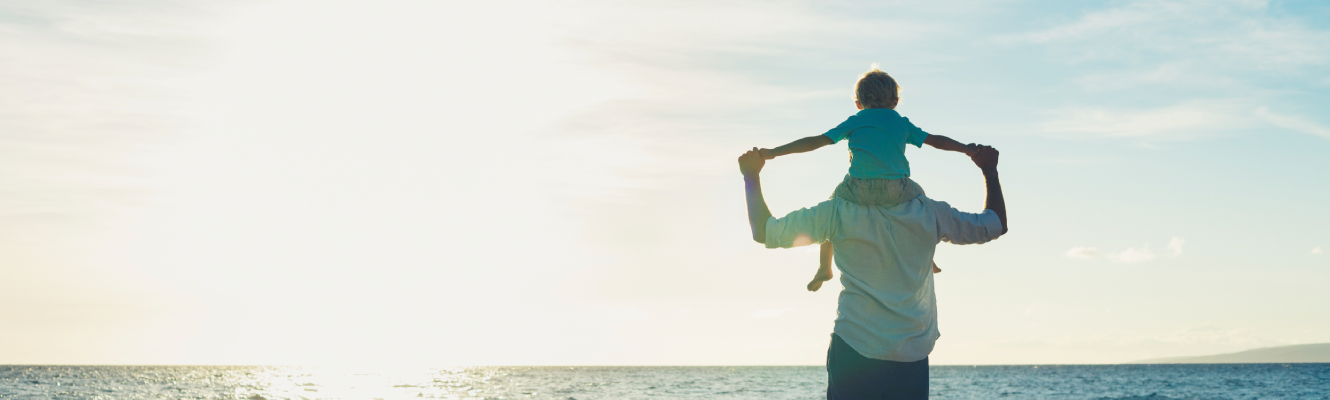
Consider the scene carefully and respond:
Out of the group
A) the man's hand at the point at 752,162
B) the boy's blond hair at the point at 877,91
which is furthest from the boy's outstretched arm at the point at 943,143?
the man's hand at the point at 752,162

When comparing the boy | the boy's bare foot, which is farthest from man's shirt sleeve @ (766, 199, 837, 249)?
the boy's bare foot

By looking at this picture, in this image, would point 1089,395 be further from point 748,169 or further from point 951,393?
point 748,169

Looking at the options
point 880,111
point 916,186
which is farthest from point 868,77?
point 916,186

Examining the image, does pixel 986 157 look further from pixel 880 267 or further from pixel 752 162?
pixel 752 162

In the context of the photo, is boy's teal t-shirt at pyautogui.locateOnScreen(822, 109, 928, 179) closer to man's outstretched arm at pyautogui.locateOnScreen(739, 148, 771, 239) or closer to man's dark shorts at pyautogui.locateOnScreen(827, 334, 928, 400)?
man's outstretched arm at pyautogui.locateOnScreen(739, 148, 771, 239)

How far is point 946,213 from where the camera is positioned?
3000 millimetres

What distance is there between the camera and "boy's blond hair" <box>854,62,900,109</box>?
10.3 feet

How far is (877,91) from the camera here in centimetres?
313

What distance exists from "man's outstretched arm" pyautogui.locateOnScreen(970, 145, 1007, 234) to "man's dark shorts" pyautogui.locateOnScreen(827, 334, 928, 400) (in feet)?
1.80

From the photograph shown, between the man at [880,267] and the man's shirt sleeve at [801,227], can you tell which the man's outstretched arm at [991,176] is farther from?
the man's shirt sleeve at [801,227]

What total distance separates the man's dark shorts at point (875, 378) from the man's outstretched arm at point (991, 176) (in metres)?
0.55

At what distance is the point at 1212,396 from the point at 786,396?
2921 cm

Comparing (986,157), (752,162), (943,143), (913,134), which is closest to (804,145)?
(752,162)

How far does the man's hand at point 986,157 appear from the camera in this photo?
321cm
